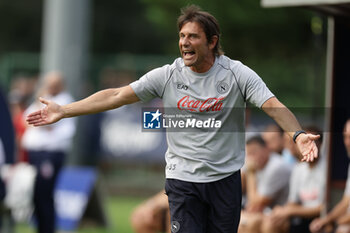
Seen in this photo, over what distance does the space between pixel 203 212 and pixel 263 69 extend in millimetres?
16715

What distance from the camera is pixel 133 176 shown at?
19.5 meters

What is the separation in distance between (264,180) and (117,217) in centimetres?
578

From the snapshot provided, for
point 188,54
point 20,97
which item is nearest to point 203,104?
point 188,54

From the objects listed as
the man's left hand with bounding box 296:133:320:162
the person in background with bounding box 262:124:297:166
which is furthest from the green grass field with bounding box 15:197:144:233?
the man's left hand with bounding box 296:133:320:162

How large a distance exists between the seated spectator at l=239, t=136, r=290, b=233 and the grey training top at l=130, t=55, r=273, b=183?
3.42 metres

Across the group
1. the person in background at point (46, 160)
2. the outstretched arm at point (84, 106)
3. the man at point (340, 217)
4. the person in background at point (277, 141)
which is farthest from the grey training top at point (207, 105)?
the person in background at point (46, 160)

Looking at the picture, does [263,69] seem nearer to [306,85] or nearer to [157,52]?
[306,85]

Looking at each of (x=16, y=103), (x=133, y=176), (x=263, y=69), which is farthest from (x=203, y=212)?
(x=263, y=69)

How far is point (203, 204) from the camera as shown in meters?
6.60

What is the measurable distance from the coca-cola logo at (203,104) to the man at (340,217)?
8.34 feet

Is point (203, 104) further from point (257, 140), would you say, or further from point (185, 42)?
point (257, 140)

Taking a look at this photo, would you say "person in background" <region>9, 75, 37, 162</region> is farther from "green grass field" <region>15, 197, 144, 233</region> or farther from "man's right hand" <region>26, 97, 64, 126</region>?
"man's right hand" <region>26, 97, 64, 126</region>

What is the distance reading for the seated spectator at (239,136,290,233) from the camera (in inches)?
396

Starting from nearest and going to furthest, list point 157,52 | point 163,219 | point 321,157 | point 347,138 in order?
point 347,138
point 321,157
point 163,219
point 157,52
